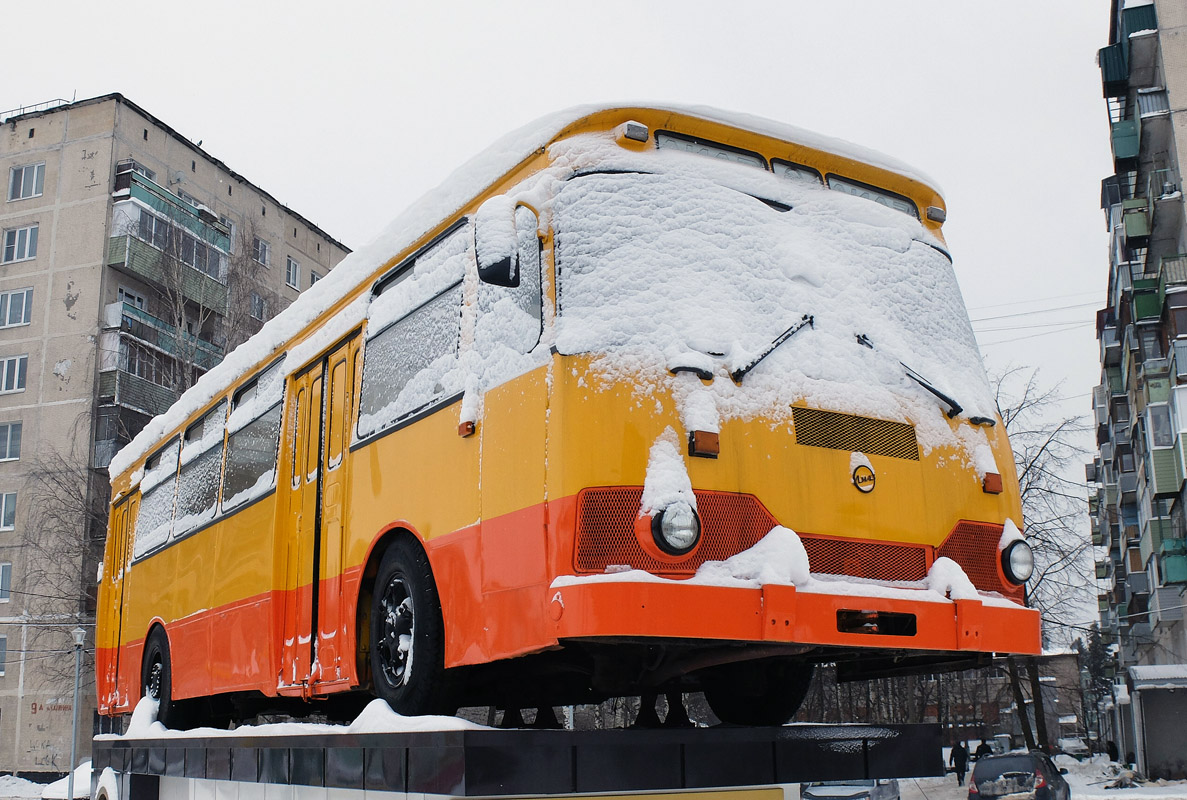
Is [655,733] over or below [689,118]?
below

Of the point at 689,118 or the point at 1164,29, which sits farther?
the point at 1164,29

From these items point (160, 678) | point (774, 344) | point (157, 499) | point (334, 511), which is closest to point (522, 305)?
point (774, 344)

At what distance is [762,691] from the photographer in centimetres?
718

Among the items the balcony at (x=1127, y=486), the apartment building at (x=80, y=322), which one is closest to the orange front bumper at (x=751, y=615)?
the apartment building at (x=80, y=322)

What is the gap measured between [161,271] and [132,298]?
4.16 metres

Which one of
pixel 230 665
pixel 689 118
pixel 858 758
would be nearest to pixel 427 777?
pixel 858 758

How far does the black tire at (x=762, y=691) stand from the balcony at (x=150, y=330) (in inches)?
1153

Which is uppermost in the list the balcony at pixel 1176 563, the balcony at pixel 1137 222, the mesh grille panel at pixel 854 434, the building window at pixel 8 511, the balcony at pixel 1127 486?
the balcony at pixel 1137 222

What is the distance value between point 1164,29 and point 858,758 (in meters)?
34.3

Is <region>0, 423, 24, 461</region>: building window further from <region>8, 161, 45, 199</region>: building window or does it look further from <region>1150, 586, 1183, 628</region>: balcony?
<region>1150, 586, 1183, 628</region>: balcony

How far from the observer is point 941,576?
18.4 ft

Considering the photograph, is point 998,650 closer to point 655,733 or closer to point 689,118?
point 655,733

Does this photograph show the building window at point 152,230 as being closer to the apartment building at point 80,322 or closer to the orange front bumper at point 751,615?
the apartment building at point 80,322

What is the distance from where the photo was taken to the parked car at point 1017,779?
75.5ft
